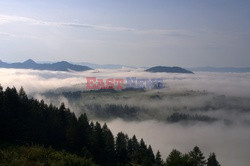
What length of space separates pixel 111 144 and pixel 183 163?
4097 centimetres

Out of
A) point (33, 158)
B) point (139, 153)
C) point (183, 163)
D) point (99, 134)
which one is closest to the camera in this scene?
point (33, 158)

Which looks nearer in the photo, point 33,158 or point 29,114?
point 33,158

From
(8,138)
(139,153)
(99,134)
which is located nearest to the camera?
(8,138)

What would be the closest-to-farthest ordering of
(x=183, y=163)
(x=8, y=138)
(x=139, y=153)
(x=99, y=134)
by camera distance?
(x=183, y=163), (x=8, y=138), (x=99, y=134), (x=139, y=153)

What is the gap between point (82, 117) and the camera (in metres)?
76.1

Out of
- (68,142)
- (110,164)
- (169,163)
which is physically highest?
(169,163)

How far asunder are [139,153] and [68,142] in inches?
756

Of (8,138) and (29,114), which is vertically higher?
(29,114)

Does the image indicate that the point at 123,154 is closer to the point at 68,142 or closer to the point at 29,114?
the point at 68,142

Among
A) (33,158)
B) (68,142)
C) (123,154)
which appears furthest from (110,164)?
(33,158)

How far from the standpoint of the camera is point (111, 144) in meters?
78.4

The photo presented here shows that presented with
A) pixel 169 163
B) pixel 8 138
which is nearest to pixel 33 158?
pixel 169 163

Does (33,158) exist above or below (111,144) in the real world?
above

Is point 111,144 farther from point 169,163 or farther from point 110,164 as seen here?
point 169,163
